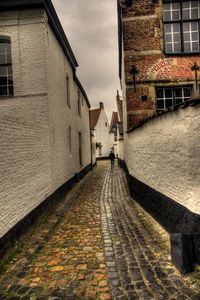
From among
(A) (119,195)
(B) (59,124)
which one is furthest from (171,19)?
(A) (119,195)

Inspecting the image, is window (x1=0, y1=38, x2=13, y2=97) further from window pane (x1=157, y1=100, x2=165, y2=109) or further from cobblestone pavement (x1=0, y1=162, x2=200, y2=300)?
window pane (x1=157, y1=100, x2=165, y2=109)

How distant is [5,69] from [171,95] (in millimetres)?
6386

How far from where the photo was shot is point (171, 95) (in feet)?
33.5

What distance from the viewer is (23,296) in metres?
3.40

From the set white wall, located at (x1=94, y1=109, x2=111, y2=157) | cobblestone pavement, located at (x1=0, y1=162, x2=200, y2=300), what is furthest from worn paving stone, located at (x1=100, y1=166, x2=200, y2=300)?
white wall, located at (x1=94, y1=109, x2=111, y2=157)

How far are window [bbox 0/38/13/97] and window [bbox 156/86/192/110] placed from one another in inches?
222

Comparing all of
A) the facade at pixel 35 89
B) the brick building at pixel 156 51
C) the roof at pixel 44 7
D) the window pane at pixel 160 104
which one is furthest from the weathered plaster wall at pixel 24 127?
the window pane at pixel 160 104

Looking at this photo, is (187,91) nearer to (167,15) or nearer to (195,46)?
(195,46)

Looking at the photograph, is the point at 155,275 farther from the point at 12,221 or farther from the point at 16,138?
the point at 16,138

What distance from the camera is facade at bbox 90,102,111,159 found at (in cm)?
3925

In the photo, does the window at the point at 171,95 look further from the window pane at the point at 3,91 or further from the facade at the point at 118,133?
the facade at the point at 118,133

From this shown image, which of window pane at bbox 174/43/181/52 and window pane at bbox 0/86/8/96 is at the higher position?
window pane at bbox 174/43/181/52

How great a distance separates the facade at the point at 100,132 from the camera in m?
39.2

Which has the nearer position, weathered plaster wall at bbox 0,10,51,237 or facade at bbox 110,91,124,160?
weathered plaster wall at bbox 0,10,51,237
